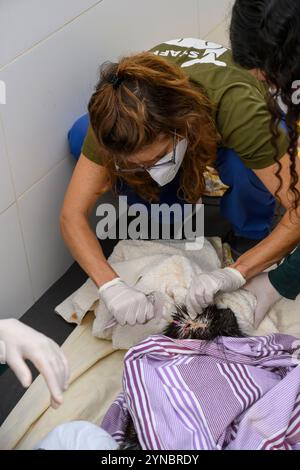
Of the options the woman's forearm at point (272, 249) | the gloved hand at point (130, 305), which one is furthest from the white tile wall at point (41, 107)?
the woman's forearm at point (272, 249)

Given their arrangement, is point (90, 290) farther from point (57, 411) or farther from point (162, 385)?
Result: point (162, 385)

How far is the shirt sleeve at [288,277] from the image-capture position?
72.2 inches

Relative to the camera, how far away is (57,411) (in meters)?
1.71

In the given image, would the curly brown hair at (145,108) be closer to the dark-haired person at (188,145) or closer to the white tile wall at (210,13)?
the dark-haired person at (188,145)

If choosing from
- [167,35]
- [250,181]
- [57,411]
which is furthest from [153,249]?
[167,35]

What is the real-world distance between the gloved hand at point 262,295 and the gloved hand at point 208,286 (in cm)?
5

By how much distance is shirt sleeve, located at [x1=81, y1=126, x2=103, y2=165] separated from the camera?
1.84 metres

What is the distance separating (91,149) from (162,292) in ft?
1.44

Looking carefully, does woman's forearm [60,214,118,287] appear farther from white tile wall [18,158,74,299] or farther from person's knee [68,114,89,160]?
person's knee [68,114,89,160]

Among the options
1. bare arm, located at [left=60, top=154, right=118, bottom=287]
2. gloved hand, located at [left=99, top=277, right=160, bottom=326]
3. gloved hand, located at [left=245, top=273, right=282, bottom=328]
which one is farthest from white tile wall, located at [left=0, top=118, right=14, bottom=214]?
gloved hand, located at [left=245, top=273, right=282, bottom=328]

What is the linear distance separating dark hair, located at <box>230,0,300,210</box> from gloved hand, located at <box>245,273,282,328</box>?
542mm

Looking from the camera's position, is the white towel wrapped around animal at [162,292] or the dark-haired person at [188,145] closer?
the dark-haired person at [188,145]

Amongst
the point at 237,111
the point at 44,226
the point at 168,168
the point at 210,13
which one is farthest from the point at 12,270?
the point at 210,13

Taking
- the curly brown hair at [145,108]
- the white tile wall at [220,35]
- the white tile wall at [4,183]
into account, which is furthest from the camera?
the white tile wall at [220,35]
